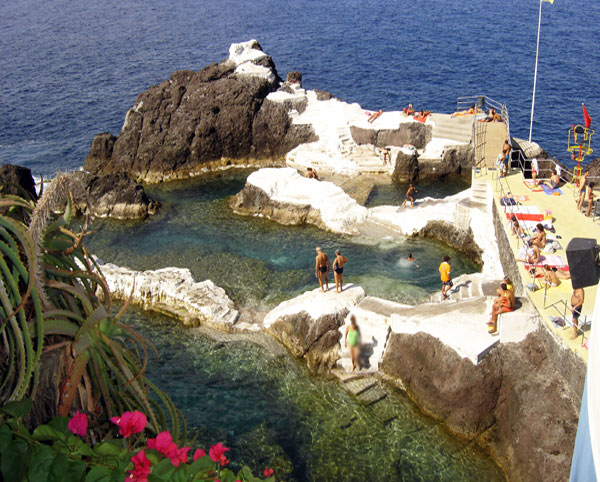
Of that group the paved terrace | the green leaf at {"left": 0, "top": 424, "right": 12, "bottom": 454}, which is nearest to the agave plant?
the green leaf at {"left": 0, "top": 424, "right": 12, "bottom": 454}

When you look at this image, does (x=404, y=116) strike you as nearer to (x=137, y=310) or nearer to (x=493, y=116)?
(x=493, y=116)

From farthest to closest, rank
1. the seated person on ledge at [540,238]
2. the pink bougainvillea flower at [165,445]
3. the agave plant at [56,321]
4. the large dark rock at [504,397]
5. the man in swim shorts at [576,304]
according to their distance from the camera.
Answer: the seated person on ledge at [540,238], the man in swim shorts at [576,304], the large dark rock at [504,397], the agave plant at [56,321], the pink bougainvillea flower at [165,445]

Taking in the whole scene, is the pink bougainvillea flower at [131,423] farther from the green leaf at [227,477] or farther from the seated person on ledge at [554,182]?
the seated person on ledge at [554,182]

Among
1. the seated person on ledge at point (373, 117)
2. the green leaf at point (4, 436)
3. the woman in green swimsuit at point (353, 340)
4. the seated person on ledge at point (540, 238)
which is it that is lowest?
the woman in green swimsuit at point (353, 340)

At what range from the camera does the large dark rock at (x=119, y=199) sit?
3594cm

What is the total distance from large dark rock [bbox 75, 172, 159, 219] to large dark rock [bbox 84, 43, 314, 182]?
5.28m

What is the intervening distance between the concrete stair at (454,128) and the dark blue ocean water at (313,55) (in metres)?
11.6

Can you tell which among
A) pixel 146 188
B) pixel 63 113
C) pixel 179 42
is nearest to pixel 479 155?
pixel 146 188

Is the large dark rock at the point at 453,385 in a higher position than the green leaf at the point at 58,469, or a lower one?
lower

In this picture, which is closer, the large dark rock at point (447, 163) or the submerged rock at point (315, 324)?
the submerged rock at point (315, 324)

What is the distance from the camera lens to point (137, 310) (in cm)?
2662

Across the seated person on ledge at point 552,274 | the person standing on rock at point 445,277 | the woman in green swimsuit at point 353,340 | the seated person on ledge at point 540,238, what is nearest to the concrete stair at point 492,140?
the person standing on rock at point 445,277

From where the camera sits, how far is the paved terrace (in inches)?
709

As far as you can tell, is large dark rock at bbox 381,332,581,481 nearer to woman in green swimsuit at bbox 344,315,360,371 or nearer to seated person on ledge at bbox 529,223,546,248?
woman in green swimsuit at bbox 344,315,360,371
